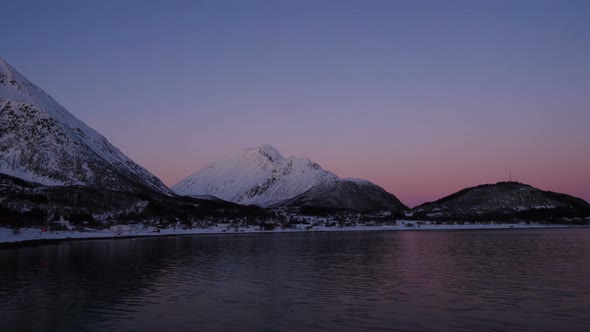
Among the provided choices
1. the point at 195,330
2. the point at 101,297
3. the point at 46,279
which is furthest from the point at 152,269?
the point at 195,330

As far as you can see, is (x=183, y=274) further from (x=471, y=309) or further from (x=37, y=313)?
(x=471, y=309)

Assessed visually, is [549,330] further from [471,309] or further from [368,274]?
[368,274]

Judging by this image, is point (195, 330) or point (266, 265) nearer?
point (195, 330)

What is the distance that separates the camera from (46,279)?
193 ft

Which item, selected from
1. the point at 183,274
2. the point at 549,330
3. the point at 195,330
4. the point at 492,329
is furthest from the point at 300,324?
the point at 183,274

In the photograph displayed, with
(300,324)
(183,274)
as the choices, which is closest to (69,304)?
(300,324)

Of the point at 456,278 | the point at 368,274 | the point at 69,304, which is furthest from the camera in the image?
the point at 368,274

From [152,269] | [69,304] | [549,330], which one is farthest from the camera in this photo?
[152,269]

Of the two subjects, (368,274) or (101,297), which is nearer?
(101,297)

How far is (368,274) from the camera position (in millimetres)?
63656

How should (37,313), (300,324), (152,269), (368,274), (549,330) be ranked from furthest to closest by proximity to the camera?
(152,269)
(368,274)
(37,313)
(300,324)
(549,330)

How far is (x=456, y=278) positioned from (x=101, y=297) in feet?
114

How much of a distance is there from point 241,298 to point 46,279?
25.3 m

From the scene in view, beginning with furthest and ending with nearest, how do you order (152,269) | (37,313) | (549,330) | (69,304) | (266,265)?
1. (266,265)
2. (152,269)
3. (69,304)
4. (37,313)
5. (549,330)
